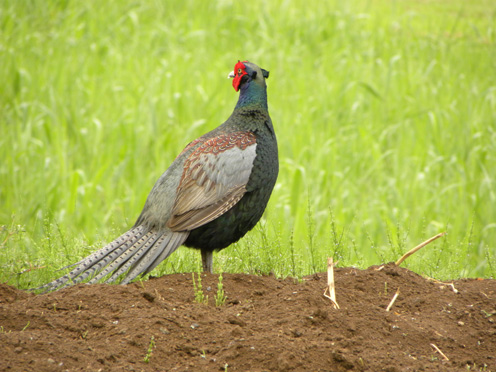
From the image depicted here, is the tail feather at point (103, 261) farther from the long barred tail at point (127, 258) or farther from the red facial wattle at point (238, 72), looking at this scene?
the red facial wattle at point (238, 72)

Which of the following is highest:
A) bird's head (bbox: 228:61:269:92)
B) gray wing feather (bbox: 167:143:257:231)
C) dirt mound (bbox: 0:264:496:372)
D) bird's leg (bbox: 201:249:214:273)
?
bird's head (bbox: 228:61:269:92)

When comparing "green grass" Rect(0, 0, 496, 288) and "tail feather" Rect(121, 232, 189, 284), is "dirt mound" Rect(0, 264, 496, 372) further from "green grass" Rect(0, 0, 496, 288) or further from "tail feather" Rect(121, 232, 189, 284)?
"green grass" Rect(0, 0, 496, 288)

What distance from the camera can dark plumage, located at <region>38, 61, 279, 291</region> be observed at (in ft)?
13.6

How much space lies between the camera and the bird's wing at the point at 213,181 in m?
4.21

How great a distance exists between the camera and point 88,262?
12.5 ft

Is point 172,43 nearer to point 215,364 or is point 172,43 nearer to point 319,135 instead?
point 319,135

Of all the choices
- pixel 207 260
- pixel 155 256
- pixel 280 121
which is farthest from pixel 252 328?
pixel 280 121

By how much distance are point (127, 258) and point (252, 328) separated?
1365 mm

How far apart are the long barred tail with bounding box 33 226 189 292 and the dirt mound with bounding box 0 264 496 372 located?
0.98ft

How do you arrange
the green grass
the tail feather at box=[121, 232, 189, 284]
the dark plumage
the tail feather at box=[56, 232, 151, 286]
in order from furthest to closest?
the green grass
the dark plumage
the tail feather at box=[121, 232, 189, 284]
the tail feather at box=[56, 232, 151, 286]

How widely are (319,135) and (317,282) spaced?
490 centimetres

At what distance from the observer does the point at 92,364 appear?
2520mm

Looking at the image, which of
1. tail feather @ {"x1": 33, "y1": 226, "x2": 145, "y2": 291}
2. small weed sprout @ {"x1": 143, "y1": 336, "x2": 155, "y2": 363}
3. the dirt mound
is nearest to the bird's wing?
tail feather @ {"x1": 33, "y1": 226, "x2": 145, "y2": 291}

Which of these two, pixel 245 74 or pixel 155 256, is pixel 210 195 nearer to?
pixel 155 256
